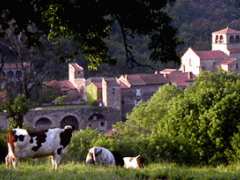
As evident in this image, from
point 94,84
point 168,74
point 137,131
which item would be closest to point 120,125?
point 137,131

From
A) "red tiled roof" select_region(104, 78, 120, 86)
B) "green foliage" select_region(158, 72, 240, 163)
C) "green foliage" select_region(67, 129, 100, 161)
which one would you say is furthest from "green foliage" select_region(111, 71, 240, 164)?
"red tiled roof" select_region(104, 78, 120, 86)

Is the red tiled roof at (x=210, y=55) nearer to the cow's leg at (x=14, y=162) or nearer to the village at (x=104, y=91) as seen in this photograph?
the village at (x=104, y=91)

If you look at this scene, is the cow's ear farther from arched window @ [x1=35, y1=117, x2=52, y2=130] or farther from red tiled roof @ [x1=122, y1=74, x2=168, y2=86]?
red tiled roof @ [x1=122, y1=74, x2=168, y2=86]

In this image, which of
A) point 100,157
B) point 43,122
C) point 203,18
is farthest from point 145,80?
point 100,157

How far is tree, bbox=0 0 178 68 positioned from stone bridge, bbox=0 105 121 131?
134ft

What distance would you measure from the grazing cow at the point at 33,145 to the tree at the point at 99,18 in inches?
51.9

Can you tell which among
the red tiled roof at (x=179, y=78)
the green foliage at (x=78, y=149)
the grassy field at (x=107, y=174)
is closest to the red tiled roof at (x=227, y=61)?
the red tiled roof at (x=179, y=78)

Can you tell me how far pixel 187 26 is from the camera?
250 feet

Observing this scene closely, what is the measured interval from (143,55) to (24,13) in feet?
173

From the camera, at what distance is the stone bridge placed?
160 feet

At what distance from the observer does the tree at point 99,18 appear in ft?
22.2

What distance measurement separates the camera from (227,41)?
237 ft

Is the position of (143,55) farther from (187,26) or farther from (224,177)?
(224,177)

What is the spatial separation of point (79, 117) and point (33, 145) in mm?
42212
